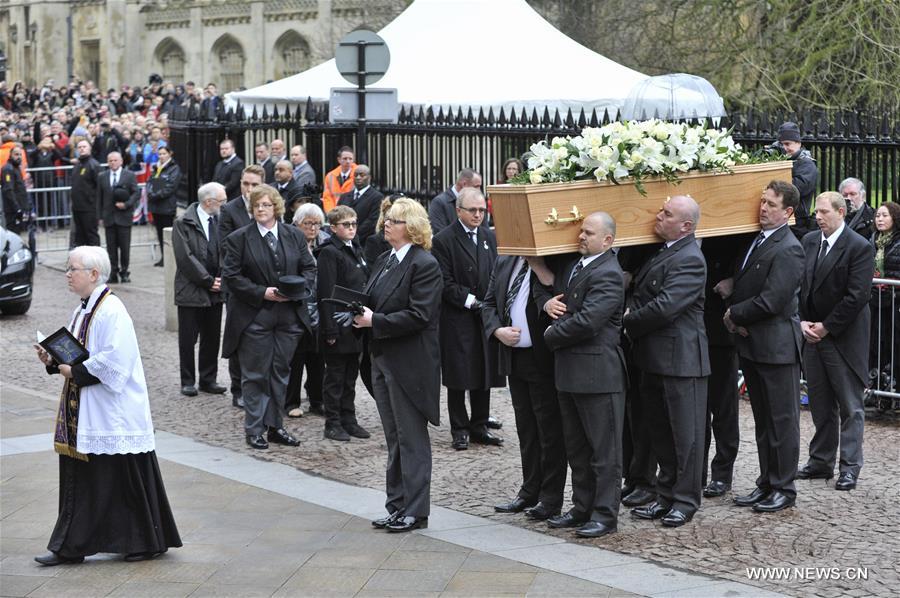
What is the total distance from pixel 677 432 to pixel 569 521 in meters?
0.81

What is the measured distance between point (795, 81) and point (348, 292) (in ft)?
46.4

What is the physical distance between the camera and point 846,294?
9188mm

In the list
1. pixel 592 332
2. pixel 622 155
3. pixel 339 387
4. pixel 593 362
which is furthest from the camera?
pixel 339 387

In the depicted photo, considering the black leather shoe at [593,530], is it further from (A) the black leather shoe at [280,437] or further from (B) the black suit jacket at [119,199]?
(B) the black suit jacket at [119,199]

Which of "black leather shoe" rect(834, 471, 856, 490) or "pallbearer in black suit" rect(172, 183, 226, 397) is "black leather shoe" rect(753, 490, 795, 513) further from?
"pallbearer in black suit" rect(172, 183, 226, 397)

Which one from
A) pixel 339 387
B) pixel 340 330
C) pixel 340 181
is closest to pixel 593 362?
pixel 340 330

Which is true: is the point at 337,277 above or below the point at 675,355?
above

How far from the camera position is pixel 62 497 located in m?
7.54

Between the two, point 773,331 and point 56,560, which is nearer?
point 56,560

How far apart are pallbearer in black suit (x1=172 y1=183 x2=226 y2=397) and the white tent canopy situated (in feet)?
19.8

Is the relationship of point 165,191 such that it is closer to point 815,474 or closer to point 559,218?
point 815,474

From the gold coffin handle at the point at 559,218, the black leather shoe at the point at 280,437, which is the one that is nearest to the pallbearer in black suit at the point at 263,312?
the black leather shoe at the point at 280,437

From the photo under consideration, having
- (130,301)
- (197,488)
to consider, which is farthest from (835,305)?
(130,301)

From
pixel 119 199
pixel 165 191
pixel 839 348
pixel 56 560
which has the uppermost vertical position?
pixel 165 191
